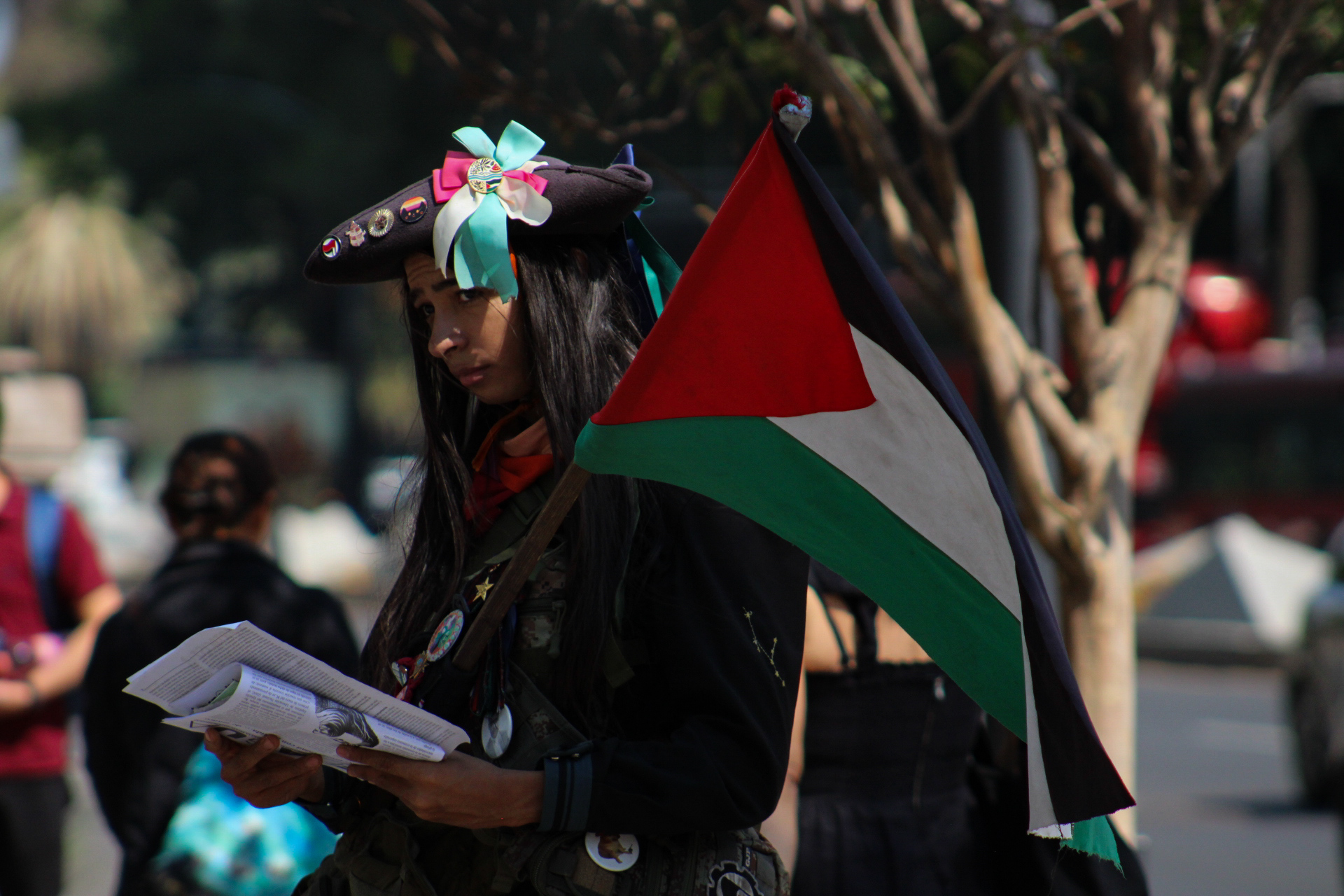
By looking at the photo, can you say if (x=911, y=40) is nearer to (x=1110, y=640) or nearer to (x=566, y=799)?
(x=1110, y=640)

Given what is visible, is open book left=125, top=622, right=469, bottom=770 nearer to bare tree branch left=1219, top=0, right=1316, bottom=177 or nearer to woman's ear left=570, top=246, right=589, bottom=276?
woman's ear left=570, top=246, right=589, bottom=276

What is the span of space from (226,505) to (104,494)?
24.0 meters

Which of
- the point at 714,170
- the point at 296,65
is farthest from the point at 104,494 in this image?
the point at 714,170

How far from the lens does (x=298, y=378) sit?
953 inches

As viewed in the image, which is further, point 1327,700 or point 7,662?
point 1327,700

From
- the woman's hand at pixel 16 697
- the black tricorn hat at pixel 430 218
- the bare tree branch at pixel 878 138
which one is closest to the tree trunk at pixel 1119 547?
the bare tree branch at pixel 878 138

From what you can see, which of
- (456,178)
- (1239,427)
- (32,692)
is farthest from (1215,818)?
(1239,427)

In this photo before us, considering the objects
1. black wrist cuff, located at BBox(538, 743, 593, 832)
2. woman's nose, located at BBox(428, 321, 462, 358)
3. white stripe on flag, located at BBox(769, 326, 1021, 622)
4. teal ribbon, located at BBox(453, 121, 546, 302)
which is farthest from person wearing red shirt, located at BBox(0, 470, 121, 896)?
white stripe on flag, located at BBox(769, 326, 1021, 622)

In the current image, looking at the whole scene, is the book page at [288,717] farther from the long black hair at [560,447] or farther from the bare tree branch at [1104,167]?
the bare tree branch at [1104,167]

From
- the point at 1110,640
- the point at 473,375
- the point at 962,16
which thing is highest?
the point at 962,16

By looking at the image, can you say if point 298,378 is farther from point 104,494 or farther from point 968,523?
point 968,523

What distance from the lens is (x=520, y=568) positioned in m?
1.72

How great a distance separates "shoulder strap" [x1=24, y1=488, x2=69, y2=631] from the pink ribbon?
2.44m

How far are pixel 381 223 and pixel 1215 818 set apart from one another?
6977mm
